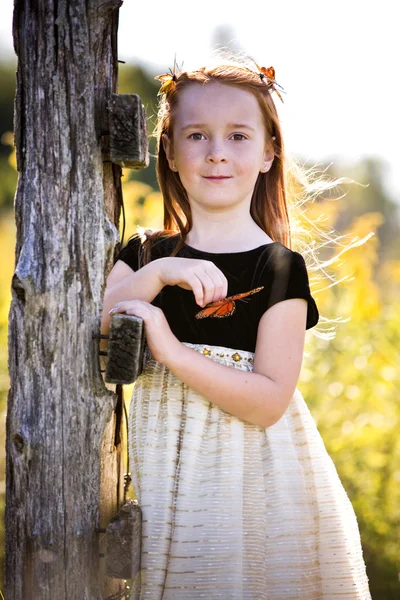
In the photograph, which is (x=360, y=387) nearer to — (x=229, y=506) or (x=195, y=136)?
(x=229, y=506)

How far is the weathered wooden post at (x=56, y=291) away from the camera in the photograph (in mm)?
1794

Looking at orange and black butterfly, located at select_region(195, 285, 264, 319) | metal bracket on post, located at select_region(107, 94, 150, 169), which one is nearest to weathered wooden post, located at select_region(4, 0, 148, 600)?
metal bracket on post, located at select_region(107, 94, 150, 169)

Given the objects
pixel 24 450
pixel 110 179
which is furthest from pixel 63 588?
pixel 110 179

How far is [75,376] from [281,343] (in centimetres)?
57

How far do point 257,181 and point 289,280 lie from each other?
0.47 m

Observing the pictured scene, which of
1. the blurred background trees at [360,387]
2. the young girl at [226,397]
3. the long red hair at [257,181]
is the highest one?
the long red hair at [257,181]

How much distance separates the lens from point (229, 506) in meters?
1.88

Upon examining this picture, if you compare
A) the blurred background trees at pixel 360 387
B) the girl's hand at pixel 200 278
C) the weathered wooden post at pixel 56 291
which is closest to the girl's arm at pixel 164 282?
the girl's hand at pixel 200 278

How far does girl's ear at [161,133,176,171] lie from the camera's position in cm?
217

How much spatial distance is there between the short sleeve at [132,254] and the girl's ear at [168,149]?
0.88ft

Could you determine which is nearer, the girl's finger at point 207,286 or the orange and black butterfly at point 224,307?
the girl's finger at point 207,286

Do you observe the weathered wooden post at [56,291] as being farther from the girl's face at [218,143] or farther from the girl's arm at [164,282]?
the girl's face at [218,143]

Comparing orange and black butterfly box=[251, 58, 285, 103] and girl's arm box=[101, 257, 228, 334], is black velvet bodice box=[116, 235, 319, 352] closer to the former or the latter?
girl's arm box=[101, 257, 228, 334]

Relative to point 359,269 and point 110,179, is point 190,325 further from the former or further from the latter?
point 359,269
